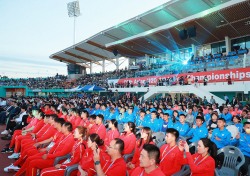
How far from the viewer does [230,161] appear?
14.5 feet

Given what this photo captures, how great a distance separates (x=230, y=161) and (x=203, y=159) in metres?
1.47

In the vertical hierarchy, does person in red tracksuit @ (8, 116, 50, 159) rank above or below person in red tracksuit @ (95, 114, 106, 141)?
below

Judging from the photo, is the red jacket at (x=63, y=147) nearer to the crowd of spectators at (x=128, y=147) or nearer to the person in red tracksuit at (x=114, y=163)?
the crowd of spectators at (x=128, y=147)

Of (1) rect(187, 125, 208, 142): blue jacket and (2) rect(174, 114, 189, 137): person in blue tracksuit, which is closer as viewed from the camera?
(1) rect(187, 125, 208, 142): blue jacket

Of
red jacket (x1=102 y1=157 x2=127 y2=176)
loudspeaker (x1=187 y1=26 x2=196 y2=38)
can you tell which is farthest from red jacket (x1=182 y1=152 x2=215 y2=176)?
loudspeaker (x1=187 y1=26 x2=196 y2=38)

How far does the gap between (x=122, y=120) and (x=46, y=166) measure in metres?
5.69

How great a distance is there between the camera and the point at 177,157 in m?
3.71

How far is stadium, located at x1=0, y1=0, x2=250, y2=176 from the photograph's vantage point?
148 inches

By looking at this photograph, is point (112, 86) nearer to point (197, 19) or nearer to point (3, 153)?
point (197, 19)

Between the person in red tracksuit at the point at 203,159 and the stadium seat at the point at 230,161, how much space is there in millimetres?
1044

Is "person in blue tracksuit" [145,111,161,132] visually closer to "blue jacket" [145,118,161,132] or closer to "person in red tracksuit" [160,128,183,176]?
"blue jacket" [145,118,161,132]

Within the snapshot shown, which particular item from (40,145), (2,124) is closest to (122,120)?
(40,145)

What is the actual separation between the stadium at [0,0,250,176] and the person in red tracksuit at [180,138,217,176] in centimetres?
1

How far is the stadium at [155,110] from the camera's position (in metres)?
3.77
